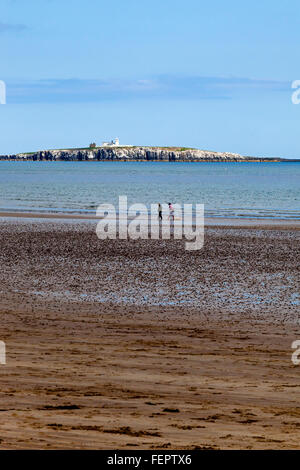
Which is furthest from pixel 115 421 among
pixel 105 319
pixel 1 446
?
pixel 105 319

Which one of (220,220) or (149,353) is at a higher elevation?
(220,220)

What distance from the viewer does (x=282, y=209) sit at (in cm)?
6097

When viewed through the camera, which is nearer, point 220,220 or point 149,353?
point 149,353

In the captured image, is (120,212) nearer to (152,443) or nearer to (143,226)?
(143,226)

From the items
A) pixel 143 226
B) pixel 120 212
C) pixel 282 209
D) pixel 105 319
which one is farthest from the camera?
pixel 282 209

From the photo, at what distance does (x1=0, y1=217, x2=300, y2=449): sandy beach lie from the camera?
26.0 feet

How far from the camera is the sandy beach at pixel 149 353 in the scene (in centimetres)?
794

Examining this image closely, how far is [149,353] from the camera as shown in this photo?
37.8ft

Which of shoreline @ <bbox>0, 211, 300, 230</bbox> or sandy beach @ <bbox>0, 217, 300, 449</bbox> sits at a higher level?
shoreline @ <bbox>0, 211, 300, 230</bbox>

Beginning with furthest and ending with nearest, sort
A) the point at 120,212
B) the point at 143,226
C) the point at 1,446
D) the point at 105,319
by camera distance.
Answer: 1. the point at 120,212
2. the point at 143,226
3. the point at 105,319
4. the point at 1,446

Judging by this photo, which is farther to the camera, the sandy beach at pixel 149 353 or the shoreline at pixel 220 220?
the shoreline at pixel 220 220

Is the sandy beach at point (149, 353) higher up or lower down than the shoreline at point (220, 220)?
lower down

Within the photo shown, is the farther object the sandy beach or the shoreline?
the shoreline

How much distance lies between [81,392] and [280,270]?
46.8ft
